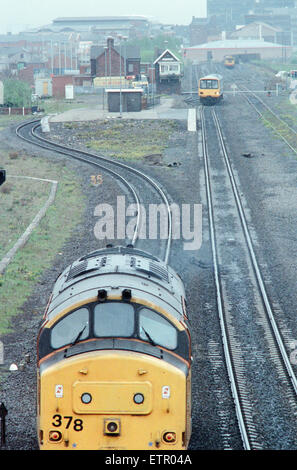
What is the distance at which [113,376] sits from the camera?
9.08m

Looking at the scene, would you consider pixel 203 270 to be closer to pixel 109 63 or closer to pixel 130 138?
pixel 130 138

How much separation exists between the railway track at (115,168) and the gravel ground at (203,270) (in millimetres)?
626

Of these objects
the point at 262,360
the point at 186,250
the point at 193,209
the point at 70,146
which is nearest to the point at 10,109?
the point at 70,146

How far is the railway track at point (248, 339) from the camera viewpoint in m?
12.0

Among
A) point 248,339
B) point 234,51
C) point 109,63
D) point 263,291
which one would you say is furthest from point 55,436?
point 234,51

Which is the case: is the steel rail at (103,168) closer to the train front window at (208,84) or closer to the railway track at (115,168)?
the railway track at (115,168)

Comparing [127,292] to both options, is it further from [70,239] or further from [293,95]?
[293,95]

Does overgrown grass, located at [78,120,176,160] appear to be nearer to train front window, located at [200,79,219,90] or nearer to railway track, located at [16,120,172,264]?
railway track, located at [16,120,172,264]

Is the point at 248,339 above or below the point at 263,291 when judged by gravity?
below

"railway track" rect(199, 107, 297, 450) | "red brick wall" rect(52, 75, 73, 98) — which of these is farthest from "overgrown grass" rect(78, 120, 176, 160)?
"red brick wall" rect(52, 75, 73, 98)

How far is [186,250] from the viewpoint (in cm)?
2241

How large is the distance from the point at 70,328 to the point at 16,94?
62.0 metres

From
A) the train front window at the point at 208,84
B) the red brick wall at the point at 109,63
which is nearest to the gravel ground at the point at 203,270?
the train front window at the point at 208,84

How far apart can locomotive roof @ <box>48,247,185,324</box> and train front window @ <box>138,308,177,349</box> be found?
0.76 feet
